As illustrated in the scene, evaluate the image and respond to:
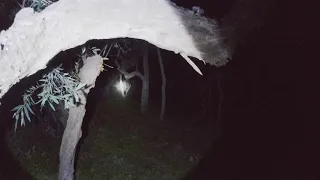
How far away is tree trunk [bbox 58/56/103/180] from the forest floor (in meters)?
1.57

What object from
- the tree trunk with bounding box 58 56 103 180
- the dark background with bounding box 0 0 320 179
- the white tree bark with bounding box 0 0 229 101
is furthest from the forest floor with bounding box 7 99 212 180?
the white tree bark with bounding box 0 0 229 101

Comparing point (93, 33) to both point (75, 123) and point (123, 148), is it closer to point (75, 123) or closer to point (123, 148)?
point (75, 123)

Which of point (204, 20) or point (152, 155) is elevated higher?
point (204, 20)

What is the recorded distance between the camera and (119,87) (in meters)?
13.0

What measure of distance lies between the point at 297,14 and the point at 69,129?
4.19m

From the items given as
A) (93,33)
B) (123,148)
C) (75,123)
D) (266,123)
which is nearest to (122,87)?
(123,148)

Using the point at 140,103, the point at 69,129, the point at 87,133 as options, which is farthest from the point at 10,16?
the point at 140,103

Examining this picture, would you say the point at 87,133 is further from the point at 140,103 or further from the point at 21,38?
the point at 21,38

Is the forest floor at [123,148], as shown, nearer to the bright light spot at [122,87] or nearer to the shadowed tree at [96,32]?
the bright light spot at [122,87]

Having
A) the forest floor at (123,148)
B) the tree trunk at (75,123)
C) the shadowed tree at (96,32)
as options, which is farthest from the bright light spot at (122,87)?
the shadowed tree at (96,32)

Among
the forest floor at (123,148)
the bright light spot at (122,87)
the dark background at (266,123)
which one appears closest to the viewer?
the dark background at (266,123)

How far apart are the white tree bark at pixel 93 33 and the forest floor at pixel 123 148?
5627 mm

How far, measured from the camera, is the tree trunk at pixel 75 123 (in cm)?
513

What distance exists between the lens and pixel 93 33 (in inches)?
98.2
